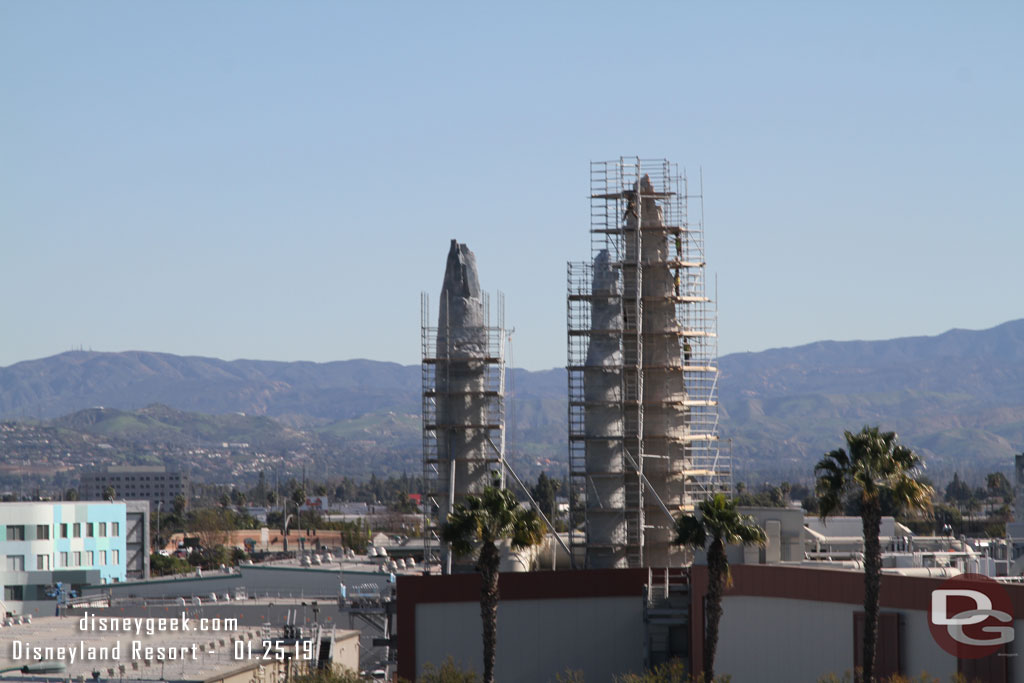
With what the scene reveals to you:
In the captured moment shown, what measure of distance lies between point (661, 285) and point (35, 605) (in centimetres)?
4126

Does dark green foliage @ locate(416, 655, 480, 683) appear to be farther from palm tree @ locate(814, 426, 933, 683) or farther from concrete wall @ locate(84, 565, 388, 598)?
concrete wall @ locate(84, 565, 388, 598)

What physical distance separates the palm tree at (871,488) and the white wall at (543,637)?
60.1 feet

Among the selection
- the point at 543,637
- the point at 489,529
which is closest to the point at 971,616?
the point at 489,529

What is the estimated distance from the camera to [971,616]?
44531 mm

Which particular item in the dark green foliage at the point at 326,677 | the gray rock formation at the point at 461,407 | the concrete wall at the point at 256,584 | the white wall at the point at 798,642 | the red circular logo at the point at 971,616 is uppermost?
the gray rock formation at the point at 461,407

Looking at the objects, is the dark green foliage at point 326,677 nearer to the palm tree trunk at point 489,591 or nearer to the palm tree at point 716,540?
the palm tree trunk at point 489,591

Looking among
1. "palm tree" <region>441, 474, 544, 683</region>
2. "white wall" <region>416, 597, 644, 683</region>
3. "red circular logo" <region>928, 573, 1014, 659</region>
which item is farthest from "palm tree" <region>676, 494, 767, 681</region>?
"white wall" <region>416, 597, 644, 683</region>

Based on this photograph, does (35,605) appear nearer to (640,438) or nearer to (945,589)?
(640,438)

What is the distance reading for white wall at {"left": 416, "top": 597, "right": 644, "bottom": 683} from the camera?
6131cm

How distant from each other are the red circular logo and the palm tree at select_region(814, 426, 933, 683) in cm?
247

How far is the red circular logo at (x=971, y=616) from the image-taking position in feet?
144

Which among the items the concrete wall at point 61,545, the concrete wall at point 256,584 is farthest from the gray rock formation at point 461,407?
the concrete wall at point 61,545

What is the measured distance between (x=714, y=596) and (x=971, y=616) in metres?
7.74

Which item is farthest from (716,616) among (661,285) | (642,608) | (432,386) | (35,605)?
(35,605)
